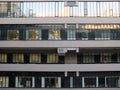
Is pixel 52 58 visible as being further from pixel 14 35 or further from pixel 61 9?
pixel 61 9

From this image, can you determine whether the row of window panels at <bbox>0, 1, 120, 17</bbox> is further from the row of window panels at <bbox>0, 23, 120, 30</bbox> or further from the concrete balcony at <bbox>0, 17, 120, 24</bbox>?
the row of window panels at <bbox>0, 23, 120, 30</bbox>

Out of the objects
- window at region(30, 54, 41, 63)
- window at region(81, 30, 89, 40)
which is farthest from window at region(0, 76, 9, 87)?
window at region(81, 30, 89, 40)

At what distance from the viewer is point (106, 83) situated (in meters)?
66.1

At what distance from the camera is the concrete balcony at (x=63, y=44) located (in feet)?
213

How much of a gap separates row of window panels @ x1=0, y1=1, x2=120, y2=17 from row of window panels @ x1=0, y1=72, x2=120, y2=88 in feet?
26.1

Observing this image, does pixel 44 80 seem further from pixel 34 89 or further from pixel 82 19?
pixel 82 19

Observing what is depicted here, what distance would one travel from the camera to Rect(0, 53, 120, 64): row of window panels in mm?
66688

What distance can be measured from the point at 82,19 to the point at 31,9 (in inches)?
264

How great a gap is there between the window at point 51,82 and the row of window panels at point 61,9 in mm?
8093

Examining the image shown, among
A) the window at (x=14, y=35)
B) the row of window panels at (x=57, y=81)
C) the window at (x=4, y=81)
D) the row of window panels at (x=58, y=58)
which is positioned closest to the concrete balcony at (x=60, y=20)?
the window at (x=14, y=35)

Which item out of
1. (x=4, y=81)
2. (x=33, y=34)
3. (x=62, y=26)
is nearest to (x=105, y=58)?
(x=62, y=26)

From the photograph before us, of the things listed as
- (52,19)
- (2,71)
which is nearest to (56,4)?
(52,19)

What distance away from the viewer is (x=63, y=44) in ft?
213

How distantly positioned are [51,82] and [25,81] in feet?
11.0
